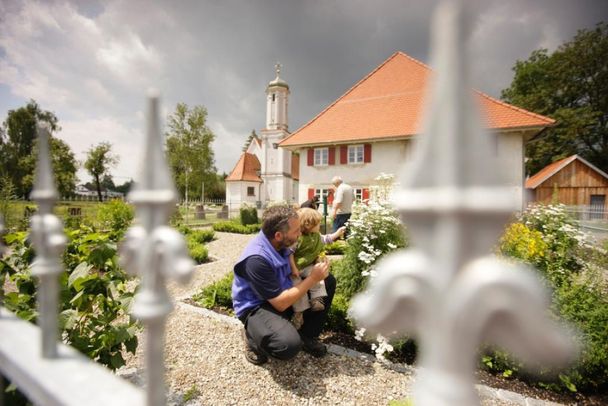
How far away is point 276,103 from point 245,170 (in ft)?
26.5

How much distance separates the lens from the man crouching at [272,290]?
2.47 m

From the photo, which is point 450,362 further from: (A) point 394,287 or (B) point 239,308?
(B) point 239,308

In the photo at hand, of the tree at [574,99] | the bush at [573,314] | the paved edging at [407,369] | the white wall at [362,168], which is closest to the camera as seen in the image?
the paved edging at [407,369]

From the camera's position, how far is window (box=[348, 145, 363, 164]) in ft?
48.9

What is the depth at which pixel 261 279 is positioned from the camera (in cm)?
250

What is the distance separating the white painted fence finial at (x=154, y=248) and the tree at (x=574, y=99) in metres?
29.7

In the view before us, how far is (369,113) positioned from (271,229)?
14.4 m

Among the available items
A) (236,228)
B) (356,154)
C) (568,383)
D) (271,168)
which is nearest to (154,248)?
(568,383)

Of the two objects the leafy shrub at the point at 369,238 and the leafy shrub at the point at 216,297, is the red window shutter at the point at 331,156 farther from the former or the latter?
the leafy shrub at the point at 216,297

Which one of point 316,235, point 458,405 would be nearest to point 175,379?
point 316,235

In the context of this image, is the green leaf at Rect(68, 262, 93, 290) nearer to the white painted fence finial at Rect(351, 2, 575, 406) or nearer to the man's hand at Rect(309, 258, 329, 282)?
the man's hand at Rect(309, 258, 329, 282)

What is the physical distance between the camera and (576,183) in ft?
63.0

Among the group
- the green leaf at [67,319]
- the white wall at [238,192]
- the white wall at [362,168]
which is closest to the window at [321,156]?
the white wall at [362,168]

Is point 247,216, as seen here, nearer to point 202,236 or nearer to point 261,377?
point 202,236
